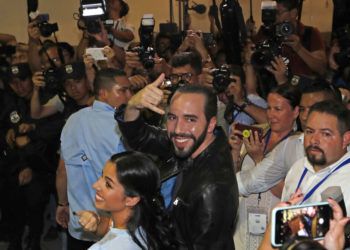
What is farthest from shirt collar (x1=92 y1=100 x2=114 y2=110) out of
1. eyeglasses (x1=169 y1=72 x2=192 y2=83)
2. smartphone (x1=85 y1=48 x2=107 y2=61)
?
smartphone (x1=85 y1=48 x2=107 y2=61)

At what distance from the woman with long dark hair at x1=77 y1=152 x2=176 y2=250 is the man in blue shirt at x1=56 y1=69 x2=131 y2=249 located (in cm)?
101

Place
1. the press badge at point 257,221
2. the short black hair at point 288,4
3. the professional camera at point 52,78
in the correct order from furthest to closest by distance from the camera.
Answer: the short black hair at point 288,4 → the professional camera at point 52,78 → the press badge at point 257,221

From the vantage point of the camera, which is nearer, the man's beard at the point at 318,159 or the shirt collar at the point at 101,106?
the man's beard at the point at 318,159

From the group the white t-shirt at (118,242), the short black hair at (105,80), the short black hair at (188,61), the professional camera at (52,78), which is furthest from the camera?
the professional camera at (52,78)

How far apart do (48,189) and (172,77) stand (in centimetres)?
149

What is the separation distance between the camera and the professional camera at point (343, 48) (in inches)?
177

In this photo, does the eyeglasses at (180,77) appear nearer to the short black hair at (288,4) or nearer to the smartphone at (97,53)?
the smartphone at (97,53)

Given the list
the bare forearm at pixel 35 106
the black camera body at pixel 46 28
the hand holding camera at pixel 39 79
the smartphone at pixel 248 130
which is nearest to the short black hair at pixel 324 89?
the smartphone at pixel 248 130

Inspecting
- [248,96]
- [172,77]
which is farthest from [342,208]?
[248,96]

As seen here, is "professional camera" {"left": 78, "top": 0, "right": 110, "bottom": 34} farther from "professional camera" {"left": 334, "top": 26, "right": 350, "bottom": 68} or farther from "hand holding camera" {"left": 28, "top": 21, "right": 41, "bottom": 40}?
"professional camera" {"left": 334, "top": 26, "right": 350, "bottom": 68}

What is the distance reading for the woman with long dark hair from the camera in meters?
2.39

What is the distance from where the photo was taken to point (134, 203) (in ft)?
8.05

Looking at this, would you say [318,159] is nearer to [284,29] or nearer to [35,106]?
[284,29]

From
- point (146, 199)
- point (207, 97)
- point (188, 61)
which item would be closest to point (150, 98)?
point (207, 97)
